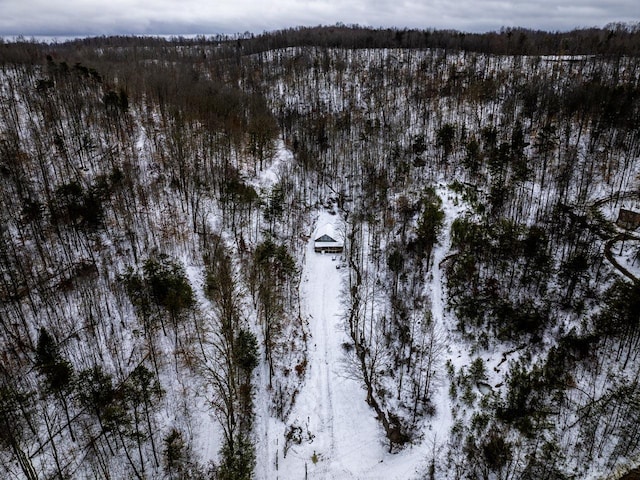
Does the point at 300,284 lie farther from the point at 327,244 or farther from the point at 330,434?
the point at 330,434

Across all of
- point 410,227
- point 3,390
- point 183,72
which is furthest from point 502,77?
point 3,390

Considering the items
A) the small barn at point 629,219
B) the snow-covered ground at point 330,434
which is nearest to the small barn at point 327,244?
the snow-covered ground at point 330,434

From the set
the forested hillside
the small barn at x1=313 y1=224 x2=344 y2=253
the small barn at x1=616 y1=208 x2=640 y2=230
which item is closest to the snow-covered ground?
the forested hillside

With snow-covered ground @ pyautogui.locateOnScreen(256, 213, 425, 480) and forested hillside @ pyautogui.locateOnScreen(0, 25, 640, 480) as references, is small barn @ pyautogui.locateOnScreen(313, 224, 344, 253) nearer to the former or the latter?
forested hillside @ pyautogui.locateOnScreen(0, 25, 640, 480)

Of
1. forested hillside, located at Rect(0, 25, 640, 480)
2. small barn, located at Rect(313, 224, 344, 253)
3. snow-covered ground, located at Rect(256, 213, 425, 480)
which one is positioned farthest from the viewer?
small barn, located at Rect(313, 224, 344, 253)

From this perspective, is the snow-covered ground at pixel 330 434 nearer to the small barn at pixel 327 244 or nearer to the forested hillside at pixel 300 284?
the forested hillside at pixel 300 284

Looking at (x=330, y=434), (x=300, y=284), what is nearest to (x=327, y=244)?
(x=300, y=284)

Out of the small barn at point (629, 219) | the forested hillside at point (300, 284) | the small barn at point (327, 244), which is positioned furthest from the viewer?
the small barn at point (327, 244)
